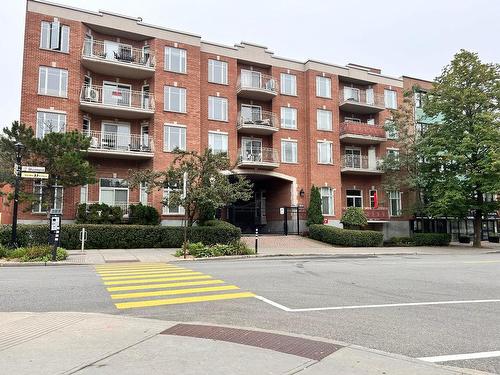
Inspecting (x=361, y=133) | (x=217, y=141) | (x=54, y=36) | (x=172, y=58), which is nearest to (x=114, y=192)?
(x=217, y=141)

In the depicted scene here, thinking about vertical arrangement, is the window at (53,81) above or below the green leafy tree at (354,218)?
above

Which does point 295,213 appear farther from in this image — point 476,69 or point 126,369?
point 126,369

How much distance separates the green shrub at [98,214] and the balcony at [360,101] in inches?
792

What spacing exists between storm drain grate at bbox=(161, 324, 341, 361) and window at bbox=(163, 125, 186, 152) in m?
23.3

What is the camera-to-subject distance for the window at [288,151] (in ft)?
109

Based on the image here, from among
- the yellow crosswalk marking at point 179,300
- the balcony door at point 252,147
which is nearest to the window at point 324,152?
the balcony door at point 252,147

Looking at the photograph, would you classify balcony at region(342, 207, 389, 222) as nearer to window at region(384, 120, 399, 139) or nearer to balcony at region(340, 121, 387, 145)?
balcony at region(340, 121, 387, 145)

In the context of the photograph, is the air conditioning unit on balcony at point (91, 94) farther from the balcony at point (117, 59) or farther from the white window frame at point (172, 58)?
the white window frame at point (172, 58)

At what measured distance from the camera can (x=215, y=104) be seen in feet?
102

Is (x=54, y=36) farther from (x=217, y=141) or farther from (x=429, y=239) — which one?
(x=429, y=239)

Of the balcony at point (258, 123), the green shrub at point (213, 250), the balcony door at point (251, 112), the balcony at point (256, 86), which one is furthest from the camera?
the balcony door at point (251, 112)

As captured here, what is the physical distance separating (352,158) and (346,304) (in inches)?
1113

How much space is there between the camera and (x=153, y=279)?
1116 cm

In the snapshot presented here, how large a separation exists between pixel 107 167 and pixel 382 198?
22.5 metres
